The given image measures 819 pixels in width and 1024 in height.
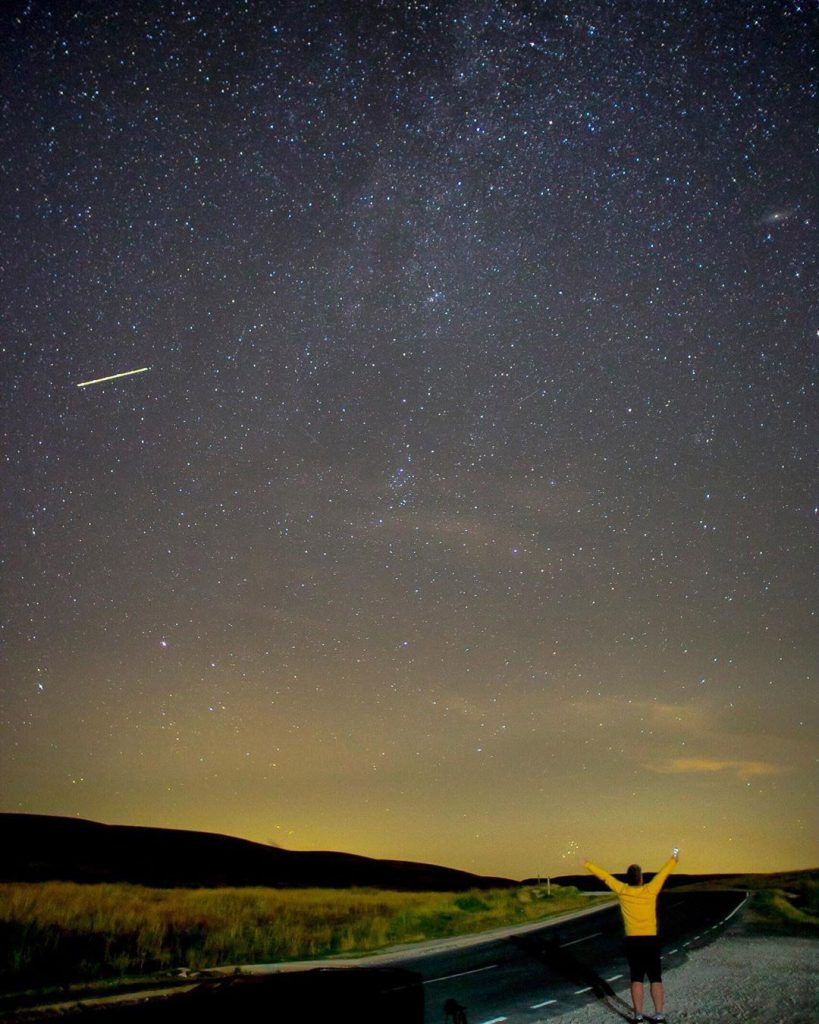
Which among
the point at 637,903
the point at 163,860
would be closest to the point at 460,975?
the point at 637,903

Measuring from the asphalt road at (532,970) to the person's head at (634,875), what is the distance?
1.63m

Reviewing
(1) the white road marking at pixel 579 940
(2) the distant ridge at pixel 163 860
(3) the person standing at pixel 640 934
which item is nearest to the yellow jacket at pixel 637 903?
(3) the person standing at pixel 640 934

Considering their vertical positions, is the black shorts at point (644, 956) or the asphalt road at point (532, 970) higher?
the black shorts at point (644, 956)

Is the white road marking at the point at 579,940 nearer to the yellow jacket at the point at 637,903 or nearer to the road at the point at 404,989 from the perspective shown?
the road at the point at 404,989

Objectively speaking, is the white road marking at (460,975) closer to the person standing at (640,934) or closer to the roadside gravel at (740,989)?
the roadside gravel at (740,989)

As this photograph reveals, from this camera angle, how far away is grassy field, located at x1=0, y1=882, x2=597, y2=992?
12.2 m

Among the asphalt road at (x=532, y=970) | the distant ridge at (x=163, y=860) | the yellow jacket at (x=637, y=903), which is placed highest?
the yellow jacket at (x=637, y=903)

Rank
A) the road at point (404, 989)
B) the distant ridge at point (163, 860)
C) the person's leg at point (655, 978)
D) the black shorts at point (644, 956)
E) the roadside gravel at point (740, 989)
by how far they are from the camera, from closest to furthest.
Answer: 1. the person's leg at point (655, 978)
2. the black shorts at point (644, 956)
3. the roadside gravel at point (740, 989)
4. the road at point (404, 989)
5. the distant ridge at point (163, 860)

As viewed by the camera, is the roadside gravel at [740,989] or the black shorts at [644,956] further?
the roadside gravel at [740,989]

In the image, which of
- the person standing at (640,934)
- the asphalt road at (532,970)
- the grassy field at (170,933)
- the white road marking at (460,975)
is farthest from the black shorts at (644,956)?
the grassy field at (170,933)

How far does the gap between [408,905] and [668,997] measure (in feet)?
78.4

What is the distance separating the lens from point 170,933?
16.0 m

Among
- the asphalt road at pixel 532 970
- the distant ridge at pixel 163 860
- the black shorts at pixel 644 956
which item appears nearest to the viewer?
the black shorts at pixel 644 956

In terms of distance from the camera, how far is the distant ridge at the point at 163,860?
184ft
